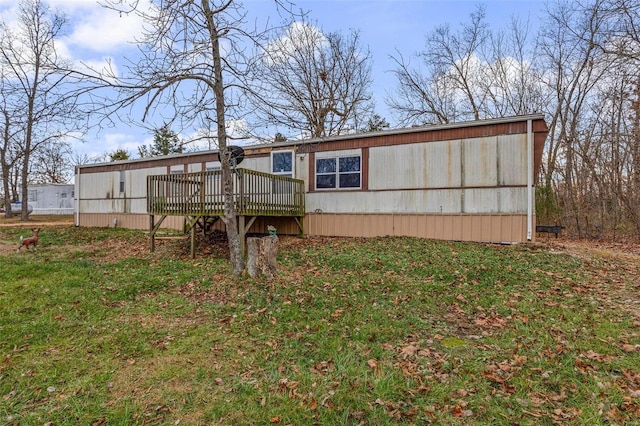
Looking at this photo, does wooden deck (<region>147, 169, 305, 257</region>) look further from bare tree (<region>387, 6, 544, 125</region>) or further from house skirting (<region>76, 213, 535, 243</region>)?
bare tree (<region>387, 6, 544, 125</region>)

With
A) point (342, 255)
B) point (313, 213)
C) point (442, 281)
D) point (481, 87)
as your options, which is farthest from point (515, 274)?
point (481, 87)

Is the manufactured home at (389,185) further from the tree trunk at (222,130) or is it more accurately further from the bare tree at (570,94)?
the bare tree at (570,94)

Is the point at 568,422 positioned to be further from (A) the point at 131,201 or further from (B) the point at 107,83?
(A) the point at 131,201

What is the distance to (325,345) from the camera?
391 cm

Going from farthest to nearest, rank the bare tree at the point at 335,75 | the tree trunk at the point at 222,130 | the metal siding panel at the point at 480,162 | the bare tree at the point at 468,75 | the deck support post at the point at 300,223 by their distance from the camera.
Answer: the bare tree at the point at 335,75
the bare tree at the point at 468,75
the deck support post at the point at 300,223
the metal siding panel at the point at 480,162
the tree trunk at the point at 222,130

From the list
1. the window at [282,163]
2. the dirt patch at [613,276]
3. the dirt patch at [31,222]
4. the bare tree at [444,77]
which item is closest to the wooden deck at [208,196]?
the window at [282,163]

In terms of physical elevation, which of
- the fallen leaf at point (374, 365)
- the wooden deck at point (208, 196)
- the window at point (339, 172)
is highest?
the window at point (339, 172)

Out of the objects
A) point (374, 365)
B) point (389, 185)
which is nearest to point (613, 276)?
point (374, 365)

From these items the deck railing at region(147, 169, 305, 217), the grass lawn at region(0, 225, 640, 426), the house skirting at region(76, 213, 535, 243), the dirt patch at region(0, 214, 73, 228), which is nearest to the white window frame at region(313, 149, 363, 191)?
the house skirting at region(76, 213, 535, 243)

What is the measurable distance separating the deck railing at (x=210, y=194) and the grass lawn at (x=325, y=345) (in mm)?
2050

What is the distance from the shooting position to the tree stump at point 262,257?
6195mm

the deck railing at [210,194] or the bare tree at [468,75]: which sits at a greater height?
the bare tree at [468,75]

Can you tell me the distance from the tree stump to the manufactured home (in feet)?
8.08

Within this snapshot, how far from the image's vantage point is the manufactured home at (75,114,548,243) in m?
9.21
